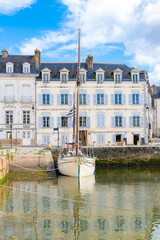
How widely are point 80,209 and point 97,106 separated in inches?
784

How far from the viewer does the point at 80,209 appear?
11992 millimetres

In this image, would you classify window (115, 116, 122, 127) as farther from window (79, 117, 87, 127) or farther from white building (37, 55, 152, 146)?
window (79, 117, 87, 127)

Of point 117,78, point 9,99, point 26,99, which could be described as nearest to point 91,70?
point 117,78

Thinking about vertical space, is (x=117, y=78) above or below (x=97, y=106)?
above

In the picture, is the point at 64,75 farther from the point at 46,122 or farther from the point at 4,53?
the point at 4,53

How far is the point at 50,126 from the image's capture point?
30719 mm

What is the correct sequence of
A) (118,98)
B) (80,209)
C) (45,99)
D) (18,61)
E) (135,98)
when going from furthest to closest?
(18,61)
(135,98)
(118,98)
(45,99)
(80,209)

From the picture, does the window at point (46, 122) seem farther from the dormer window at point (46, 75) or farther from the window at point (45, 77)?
the window at point (45, 77)

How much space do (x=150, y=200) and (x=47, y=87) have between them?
64.8ft

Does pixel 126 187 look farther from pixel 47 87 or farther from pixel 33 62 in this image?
pixel 33 62

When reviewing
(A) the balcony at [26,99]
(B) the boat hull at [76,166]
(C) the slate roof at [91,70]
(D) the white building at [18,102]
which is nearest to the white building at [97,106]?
(C) the slate roof at [91,70]

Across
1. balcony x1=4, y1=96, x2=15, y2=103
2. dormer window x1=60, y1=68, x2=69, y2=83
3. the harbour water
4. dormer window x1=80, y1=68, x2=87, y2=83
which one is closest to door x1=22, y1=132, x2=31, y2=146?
balcony x1=4, y1=96, x2=15, y2=103

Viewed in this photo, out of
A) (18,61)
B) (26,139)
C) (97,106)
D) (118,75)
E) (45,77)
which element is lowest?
(26,139)

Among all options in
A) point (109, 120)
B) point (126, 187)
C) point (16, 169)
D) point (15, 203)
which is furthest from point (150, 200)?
point (109, 120)
